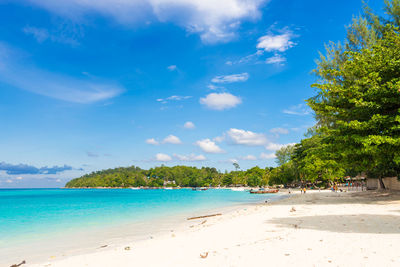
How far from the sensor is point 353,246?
7.18 metres

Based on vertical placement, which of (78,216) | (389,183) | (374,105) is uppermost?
(374,105)

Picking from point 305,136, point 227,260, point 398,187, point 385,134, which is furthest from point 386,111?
point 305,136

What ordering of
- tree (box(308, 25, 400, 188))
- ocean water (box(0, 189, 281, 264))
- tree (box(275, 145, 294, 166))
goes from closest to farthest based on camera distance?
tree (box(308, 25, 400, 188)) < ocean water (box(0, 189, 281, 264)) < tree (box(275, 145, 294, 166))

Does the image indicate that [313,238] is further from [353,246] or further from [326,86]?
[326,86]

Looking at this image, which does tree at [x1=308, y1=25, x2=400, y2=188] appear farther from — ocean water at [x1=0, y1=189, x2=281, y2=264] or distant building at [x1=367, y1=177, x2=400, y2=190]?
distant building at [x1=367, y1=177, x2=400, y2=190]

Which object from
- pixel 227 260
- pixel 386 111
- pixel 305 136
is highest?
pixel 305 136

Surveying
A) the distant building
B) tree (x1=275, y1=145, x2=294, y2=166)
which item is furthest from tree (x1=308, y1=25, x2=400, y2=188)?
tree (x1=275, y1=145, x2=294, y2=166)

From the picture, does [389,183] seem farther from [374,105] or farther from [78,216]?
[78,216]

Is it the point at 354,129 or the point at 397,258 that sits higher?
the point at 354,129

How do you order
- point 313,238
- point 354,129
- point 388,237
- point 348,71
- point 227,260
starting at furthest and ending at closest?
1. point 348,71
2. point 354,129
3. point 313,238
4. point 388,237
5. point 227,260

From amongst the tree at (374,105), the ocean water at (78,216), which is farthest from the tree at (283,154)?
the tree at (374,105)

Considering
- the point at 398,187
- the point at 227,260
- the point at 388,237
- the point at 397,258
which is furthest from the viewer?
the point at 398,187

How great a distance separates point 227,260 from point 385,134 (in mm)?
13659

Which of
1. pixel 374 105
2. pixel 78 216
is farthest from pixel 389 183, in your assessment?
pixel 78 216
